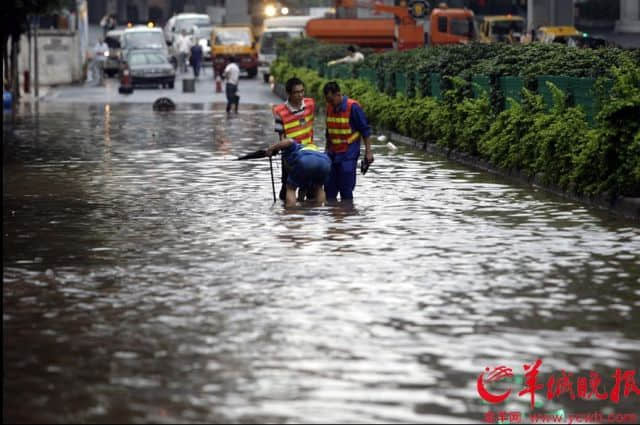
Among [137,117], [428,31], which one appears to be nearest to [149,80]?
[428,31]

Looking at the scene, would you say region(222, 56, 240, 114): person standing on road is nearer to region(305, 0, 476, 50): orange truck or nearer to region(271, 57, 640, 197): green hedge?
region(271, 57, 640, 197): green hedge

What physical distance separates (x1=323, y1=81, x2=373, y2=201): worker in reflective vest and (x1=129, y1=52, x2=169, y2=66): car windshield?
44.6 m

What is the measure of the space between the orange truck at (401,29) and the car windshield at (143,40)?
277 inches

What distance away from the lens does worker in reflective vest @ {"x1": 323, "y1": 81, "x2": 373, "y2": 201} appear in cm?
1917

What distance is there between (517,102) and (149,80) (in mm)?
39851

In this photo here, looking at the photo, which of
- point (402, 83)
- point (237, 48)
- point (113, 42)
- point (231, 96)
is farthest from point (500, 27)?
point (402, 83)

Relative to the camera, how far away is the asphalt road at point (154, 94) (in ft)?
177

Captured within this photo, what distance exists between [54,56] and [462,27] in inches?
709

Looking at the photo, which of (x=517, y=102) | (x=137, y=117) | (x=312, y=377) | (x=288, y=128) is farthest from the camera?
(x=137, y=117)

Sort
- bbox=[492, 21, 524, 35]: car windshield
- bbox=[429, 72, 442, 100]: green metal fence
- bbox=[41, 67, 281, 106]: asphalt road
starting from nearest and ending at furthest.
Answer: bbox=[429, 72, 442, 100]: green metal fence → bbox=[41, 67, 281, 106]: asphalt road → bbox=[492, 21, 524, 35]: car windshield

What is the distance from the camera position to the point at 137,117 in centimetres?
4209

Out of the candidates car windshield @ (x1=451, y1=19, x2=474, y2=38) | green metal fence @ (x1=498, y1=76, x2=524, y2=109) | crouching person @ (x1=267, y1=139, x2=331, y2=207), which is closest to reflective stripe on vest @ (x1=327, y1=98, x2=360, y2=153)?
crouching person @ (x1=267, y1=139, x2=331, y2=207)

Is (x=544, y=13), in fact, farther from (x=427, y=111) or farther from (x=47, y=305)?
(x=47, y=305)

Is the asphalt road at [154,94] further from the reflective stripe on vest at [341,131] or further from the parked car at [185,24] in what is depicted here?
the reflective stripe on vest at [341,131]
